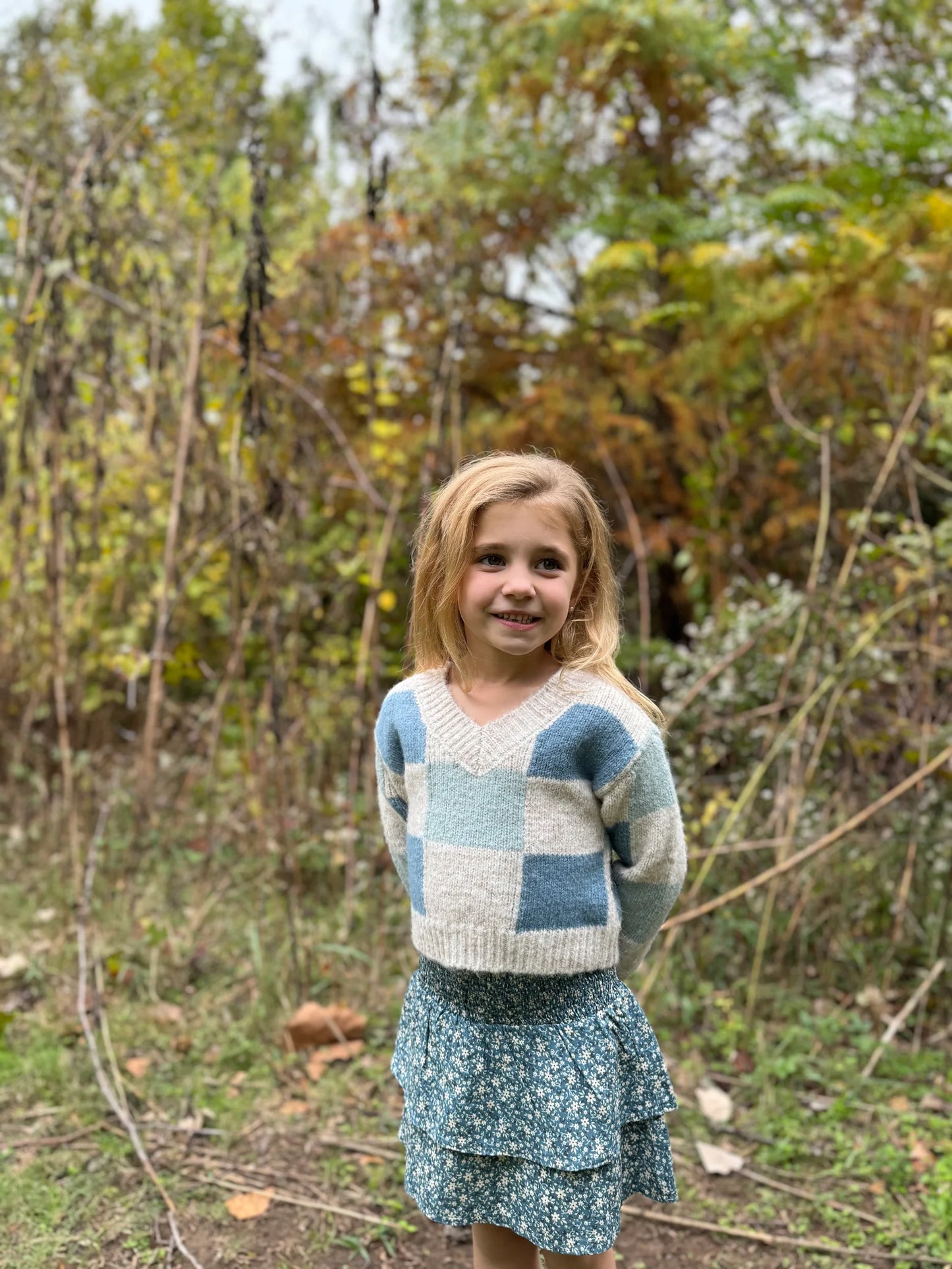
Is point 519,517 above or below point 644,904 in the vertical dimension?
above

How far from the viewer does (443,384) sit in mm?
3395

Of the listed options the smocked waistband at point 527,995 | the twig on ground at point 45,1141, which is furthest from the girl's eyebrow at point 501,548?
the twig on ground at point 45,1141

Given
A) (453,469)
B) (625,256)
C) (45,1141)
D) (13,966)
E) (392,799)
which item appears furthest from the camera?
(625,256)

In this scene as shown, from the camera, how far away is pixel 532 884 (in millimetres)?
1515

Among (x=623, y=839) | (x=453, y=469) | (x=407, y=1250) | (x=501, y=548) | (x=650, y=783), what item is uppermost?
(x=453, y=469)

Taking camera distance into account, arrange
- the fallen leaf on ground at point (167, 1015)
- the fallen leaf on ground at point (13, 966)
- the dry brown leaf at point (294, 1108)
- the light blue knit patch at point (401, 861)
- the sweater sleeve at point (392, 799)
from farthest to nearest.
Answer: the fallen leaf on ground at point (13, 966)
the fallen leaf on ground at point (167, 1015)
the dry brown leaf at point (294, 1108)
the light blue knit patch at point (401, 861)
the sweater sleeve at point (392, 799)

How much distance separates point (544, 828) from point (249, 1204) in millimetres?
1316

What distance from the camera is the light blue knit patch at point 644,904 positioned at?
160 centimetres

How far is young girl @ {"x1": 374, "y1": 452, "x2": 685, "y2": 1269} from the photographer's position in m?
1.51

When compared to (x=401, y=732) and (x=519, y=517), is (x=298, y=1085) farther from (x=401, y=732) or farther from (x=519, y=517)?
(x=519, y=517)

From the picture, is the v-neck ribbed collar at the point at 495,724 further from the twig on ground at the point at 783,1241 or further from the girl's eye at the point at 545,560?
the twig on ground at the point at 783,1241

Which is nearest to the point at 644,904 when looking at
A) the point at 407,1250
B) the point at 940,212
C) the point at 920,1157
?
the point at 407,1250

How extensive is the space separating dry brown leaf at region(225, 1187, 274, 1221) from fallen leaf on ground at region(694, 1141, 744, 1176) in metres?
1.00

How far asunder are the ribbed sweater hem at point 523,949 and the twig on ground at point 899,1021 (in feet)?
5.14
